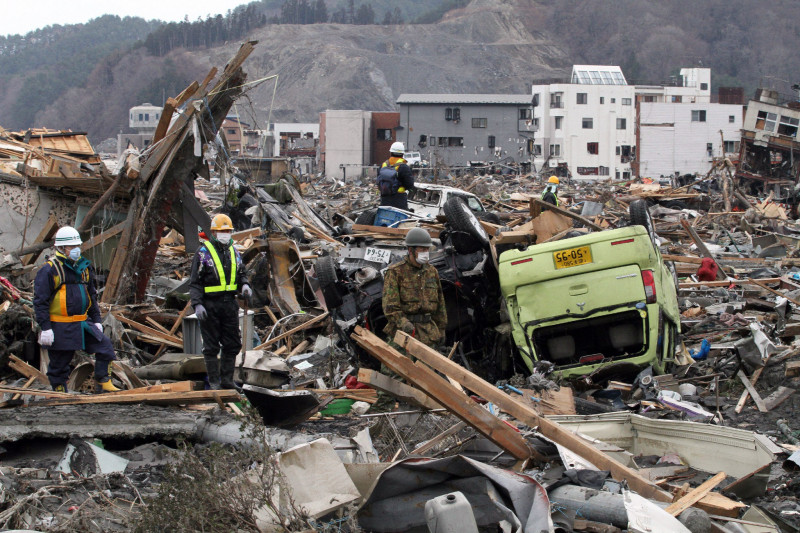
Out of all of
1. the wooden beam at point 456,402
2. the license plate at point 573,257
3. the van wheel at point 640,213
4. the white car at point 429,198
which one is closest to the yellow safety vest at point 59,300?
the wooden beam at point 456,402

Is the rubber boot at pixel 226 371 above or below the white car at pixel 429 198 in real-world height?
below

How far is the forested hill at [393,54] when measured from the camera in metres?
140

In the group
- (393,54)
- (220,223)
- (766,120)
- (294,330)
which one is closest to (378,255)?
(294,330)

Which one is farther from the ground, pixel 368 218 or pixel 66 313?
pixel 368 218

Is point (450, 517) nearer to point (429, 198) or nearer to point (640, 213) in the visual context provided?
point (640, 213)

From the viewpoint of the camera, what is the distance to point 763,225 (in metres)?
22.1

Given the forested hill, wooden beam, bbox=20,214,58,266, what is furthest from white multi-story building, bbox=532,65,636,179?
wooden beam, bbox=20,214,58,266

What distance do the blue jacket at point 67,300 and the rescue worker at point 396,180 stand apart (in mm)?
5834

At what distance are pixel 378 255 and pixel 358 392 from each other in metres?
2.83

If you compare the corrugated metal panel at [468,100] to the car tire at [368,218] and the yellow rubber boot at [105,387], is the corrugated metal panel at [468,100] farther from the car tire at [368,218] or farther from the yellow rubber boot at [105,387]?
the yellow rubber boot at [105,387]

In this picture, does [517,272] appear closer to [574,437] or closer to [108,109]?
[574,437]

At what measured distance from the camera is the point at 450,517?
3.59 metres

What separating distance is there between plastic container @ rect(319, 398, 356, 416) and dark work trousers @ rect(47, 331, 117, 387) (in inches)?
87.9

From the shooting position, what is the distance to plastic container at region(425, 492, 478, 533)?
11.8ft
